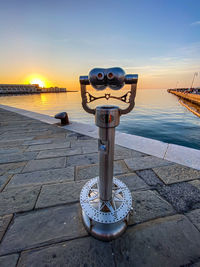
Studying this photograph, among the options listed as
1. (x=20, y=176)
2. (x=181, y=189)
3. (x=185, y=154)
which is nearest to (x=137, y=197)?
(x=181, y=189)

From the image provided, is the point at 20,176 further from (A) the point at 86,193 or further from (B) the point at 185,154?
(B) the point at 185,154

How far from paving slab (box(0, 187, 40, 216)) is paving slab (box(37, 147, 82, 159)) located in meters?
1.05

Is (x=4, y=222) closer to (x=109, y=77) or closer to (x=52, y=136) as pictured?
(x=109, y=77)

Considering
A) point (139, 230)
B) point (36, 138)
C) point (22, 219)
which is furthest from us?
point (36, 138)

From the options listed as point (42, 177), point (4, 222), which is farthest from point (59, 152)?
point (4, 222)

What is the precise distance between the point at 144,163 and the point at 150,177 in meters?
0.41

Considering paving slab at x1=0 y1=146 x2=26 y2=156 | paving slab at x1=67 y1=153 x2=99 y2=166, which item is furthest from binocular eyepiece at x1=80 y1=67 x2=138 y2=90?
paving slab at x1=0 y1=146 x2=26 y2=156

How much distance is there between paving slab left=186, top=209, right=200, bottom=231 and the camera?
1.39 metres

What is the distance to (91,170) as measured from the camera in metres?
2.38

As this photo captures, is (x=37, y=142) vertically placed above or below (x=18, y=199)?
below

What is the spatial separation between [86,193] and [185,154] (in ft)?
7.90

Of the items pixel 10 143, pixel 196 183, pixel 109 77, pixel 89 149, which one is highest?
pixel 109 77

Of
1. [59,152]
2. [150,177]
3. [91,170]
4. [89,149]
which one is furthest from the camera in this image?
[89,149]

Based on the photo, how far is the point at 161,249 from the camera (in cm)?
117
